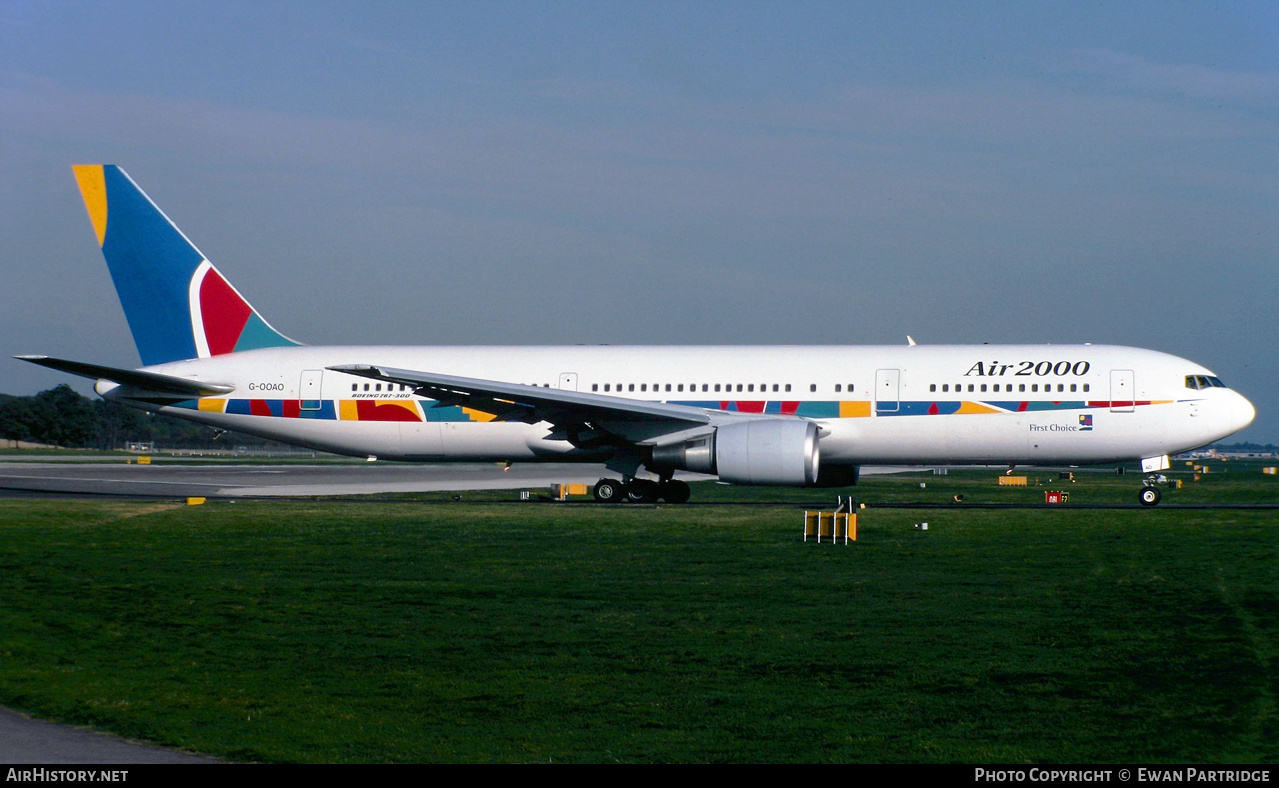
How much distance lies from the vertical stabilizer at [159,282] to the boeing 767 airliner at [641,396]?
4 cm

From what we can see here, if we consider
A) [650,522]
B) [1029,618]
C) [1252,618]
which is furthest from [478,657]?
[650,522]

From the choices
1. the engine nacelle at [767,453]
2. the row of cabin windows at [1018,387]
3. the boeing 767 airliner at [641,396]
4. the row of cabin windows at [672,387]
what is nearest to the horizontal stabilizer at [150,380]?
the boeing 767 airliner at [641,396]

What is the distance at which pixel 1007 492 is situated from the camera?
39.2m

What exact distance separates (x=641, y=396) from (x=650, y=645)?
62.9 feet

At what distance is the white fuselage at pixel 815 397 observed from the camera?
27.4 metres

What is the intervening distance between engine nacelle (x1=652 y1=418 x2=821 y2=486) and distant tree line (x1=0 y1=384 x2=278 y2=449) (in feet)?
344

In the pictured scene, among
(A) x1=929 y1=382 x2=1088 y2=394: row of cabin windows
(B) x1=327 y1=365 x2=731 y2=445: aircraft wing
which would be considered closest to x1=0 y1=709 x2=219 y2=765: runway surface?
(B) x1=327 y1=365 x2=731 y2=445: aircraft wing

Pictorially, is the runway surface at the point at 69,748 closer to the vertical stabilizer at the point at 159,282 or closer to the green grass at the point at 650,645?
the green grass at the point at 650,645

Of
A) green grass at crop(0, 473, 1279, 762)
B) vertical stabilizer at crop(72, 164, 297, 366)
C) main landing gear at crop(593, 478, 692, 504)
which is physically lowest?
green grass at crop(0, 473, 1279, 762)

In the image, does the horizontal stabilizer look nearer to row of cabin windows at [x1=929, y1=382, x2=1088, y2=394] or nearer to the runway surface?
row of cabin windows at [x1=929, y1=382, x2=1088, y2=394]

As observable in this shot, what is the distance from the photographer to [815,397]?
28.3 m

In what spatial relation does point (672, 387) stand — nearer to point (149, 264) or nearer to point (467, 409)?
point (467, 409)

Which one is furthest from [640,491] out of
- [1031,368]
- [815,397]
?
[1031,368]

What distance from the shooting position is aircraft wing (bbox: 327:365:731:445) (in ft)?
86.9
